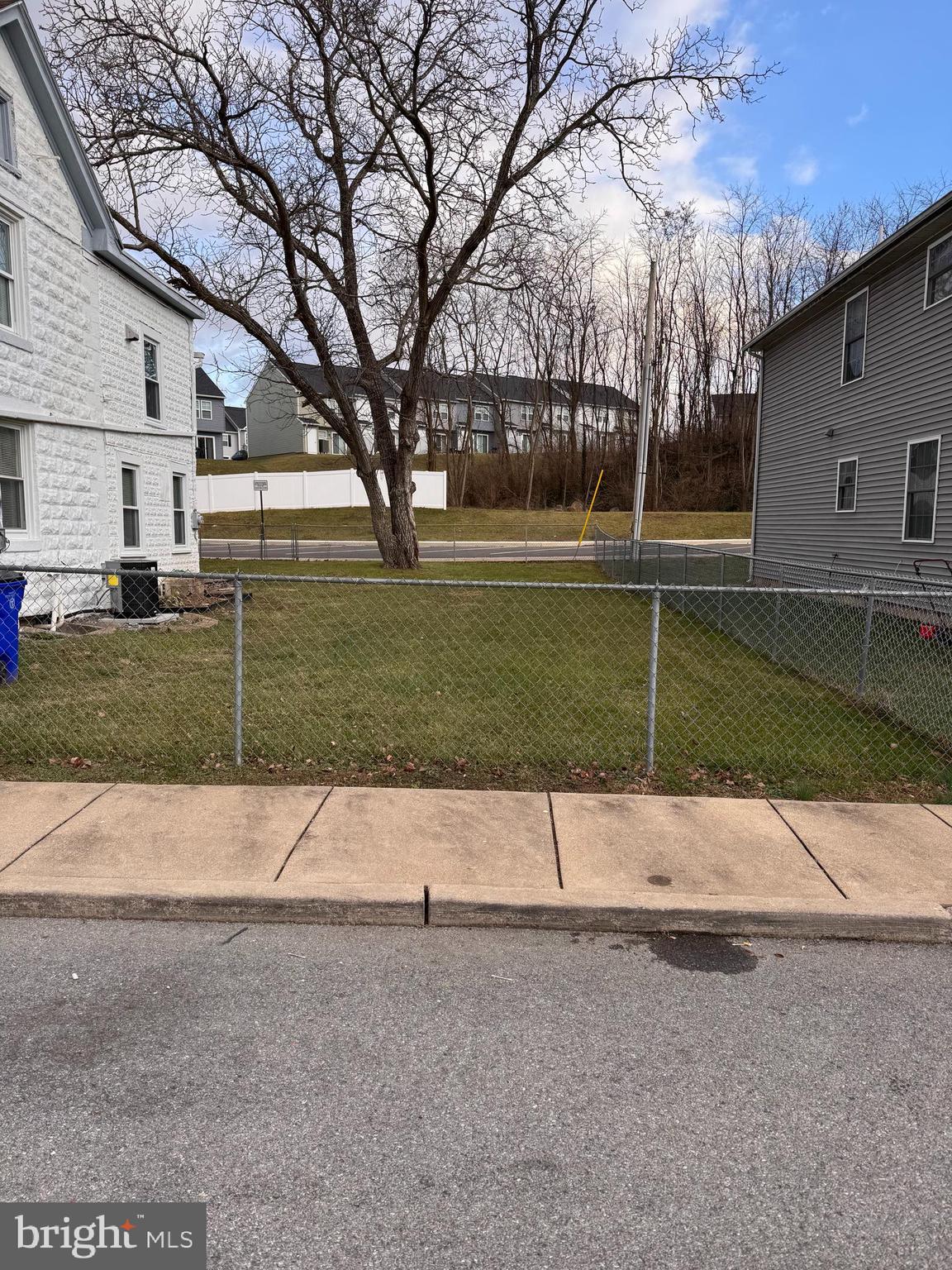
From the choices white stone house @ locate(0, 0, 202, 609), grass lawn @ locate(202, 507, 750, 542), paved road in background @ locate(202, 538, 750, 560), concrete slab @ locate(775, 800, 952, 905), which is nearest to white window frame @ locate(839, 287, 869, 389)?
concrete slab @ locate(775, 800, 952, 905)

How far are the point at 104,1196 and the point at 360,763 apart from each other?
13.2 feet

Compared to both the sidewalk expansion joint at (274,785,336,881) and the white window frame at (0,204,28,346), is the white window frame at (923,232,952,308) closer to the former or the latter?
the sidewalk expansion joint at (274,785,336,881)

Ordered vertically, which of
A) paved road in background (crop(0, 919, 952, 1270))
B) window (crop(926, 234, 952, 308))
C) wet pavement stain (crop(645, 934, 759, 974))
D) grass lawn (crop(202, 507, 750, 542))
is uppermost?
window (crop(926, 234, 952, 308))

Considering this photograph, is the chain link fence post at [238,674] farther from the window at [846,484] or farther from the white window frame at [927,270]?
the window at [846,484]

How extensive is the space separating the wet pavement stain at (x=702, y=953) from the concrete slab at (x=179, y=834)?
1.91m

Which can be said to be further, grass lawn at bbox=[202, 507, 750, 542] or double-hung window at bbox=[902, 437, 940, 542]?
grass lawn at bbox=[202, 507, 750, 542]

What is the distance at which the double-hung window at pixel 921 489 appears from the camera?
1359 centimetres

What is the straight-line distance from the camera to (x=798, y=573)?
17719mm

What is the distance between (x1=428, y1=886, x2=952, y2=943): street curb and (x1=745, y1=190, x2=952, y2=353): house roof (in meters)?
11.8

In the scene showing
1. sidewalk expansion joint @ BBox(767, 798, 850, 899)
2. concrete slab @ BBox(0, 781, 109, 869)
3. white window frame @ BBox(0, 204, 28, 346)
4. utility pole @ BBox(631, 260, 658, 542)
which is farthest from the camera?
utility pole @ BBox(631, 260, 658, 542)

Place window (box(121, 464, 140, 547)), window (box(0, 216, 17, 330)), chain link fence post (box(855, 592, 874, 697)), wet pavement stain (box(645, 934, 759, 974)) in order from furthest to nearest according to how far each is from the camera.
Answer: window (box(121, 464, 140, 547)) < window (box(0, 216, 17, 330)) < chain link fence post (box(855, 592, 874, 697)) < wet pavement stain (box(645, 934, 759, 974))

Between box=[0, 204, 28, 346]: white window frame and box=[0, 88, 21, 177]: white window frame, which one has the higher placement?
box=[0, 88, 21, 177]: white window frame

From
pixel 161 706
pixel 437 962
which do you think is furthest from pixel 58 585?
pixel 437 962

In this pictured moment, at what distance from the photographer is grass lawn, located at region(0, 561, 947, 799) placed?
6.15 m
